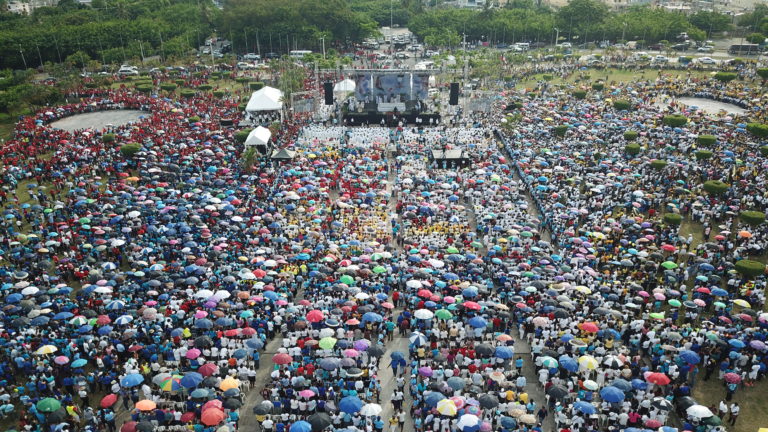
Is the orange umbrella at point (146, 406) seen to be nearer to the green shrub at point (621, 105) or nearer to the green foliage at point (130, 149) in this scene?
the green foliage at point (130, 149)

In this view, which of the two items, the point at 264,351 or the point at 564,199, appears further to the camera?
→ the point at 564,199

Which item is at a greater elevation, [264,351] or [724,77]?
[724,77]

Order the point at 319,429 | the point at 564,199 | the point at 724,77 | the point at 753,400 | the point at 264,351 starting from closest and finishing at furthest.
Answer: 1. the point at 319,429
2. the point at 753,400
3. the point at 264,351
4. the point at 564,199
5. the point at 724,77

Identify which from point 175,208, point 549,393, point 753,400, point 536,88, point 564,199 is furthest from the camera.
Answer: point 536,88

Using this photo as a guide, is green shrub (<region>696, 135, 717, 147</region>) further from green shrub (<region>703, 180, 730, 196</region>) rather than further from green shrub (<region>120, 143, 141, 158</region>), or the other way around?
green shrub (<region>120, 143, 141, 158</region>)

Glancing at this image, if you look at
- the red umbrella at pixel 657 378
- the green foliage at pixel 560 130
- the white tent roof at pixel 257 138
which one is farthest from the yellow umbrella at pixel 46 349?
the green foliage at pixel 560 130

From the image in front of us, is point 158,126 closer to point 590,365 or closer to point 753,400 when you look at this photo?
point 590,365

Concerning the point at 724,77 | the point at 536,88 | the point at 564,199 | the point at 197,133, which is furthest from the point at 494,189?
the point at 724,77
